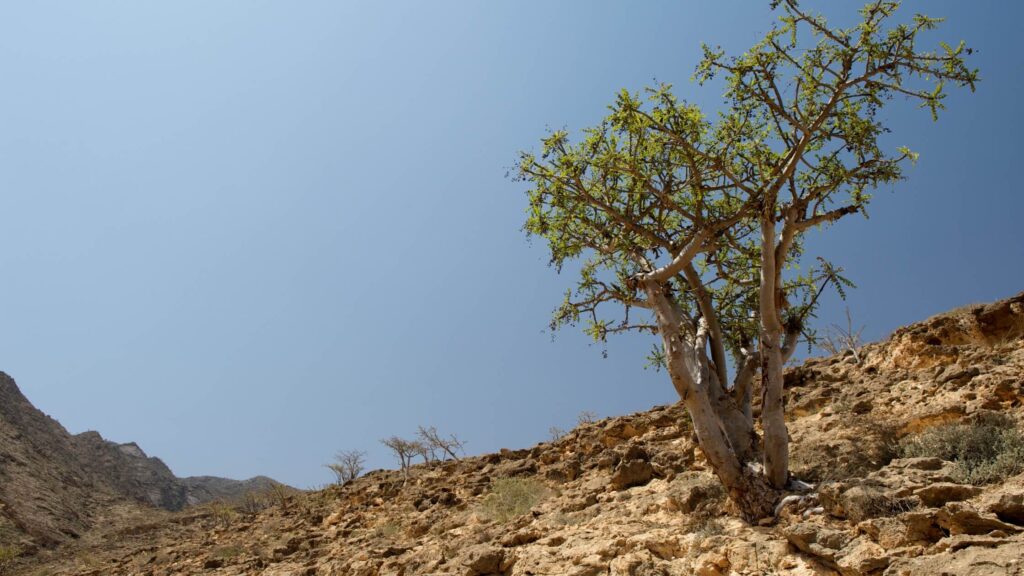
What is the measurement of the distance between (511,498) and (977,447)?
7728 mm

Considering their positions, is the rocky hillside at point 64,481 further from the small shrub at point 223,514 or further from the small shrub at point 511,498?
the small shrub at point 511,498

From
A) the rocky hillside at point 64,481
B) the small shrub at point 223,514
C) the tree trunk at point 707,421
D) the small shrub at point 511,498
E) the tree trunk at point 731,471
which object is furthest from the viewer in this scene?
the rocky hillside at point 64,481

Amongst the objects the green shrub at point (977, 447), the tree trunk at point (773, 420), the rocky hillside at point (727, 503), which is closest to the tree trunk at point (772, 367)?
the tree trunk at point (773, 420)

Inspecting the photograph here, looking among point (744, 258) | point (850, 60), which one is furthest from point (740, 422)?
point (850, 60)

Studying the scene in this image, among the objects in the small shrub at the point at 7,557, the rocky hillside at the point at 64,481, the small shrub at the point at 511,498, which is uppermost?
the rocky hillside at the point at 64,481

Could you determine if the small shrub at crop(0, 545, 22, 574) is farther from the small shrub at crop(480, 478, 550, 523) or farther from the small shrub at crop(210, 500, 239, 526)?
the small shrub at crop(480, 478, 550, 523)

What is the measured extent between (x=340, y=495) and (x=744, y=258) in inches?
568

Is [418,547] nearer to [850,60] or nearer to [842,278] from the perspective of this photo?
[842,278]

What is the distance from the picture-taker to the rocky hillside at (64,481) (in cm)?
2389

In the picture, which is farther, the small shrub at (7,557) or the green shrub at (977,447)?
the small shrub at (7,557)

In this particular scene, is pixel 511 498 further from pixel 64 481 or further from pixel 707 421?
pixel 64 481

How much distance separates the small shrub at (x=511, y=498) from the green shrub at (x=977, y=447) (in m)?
6.12

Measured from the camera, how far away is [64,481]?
29.8m

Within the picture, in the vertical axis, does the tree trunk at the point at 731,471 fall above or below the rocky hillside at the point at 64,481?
below
